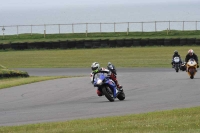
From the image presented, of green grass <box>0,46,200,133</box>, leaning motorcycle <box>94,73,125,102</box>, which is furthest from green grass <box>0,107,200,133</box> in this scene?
leaning motorcycle <box>94,73,125,102</box>

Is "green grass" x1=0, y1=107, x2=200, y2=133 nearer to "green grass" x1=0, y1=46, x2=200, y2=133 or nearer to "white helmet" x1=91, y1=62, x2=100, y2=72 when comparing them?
"green grass" x1=0, y1=46, x2=200, y2=133

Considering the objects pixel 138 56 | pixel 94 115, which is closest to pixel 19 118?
pixel 94 115

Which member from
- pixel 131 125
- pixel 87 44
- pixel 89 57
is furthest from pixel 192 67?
pixel 87 44

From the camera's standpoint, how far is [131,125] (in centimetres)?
1223

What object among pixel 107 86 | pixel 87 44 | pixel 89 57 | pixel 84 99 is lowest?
pixel 84 99

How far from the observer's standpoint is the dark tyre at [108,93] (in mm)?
18197

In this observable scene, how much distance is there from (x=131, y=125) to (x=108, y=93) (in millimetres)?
6062

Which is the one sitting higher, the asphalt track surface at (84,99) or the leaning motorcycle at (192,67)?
the leaning motorcycle at (192,67)

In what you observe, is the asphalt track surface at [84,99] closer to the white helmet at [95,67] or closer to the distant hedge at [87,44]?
the white helmet at [95,67]

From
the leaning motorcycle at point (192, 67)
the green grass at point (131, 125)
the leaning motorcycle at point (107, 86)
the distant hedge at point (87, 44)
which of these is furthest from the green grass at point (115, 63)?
the leaning motorcycle at point (192, 67)

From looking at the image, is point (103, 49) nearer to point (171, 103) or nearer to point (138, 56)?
point (138, 56)

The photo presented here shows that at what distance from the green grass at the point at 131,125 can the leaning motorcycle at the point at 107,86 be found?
384 cm

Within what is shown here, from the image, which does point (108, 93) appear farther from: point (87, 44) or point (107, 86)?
point (87, 44)

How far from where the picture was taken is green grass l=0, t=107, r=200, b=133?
11.6 meters
